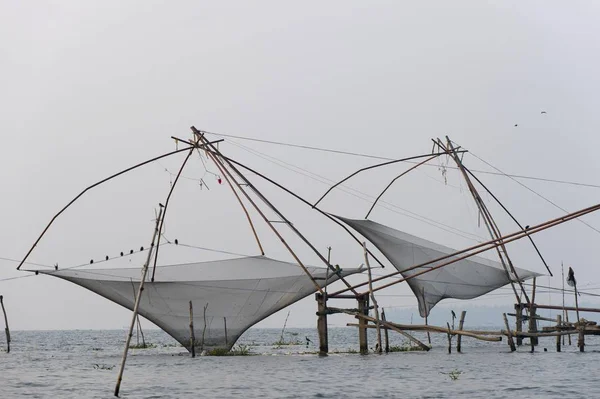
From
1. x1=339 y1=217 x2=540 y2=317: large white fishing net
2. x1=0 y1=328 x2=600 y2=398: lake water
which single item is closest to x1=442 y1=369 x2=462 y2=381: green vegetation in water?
x1=0 y1=328 x2=600 y2=398: lake water

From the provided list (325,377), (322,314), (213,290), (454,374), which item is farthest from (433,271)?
(325,377)

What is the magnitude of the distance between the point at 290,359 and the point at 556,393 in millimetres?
10790

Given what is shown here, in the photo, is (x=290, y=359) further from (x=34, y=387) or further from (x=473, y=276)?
(x=34, y=387)

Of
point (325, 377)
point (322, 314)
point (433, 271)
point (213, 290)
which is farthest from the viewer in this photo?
point (433, 271)

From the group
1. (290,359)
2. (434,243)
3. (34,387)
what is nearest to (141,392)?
(34,387)

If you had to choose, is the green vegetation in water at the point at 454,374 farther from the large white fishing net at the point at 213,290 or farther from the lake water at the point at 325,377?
the large white fishing net at the point at 213,290

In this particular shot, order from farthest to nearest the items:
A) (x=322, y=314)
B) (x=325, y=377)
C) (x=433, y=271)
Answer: (x=433, y=271) < (x=322, y=314) < (x=325, y=377)

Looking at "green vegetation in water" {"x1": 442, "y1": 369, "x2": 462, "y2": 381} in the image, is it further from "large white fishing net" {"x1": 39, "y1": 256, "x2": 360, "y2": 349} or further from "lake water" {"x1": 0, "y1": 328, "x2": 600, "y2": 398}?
"large white fishing net" {"x1": 39, "y1": 256, "x2": 360, "y2": 349}

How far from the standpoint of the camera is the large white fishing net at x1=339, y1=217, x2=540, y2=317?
80.2 ft

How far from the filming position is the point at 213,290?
22250mm

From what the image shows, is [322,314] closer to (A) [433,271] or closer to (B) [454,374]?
(A) [433,271]

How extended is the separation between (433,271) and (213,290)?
6.85m

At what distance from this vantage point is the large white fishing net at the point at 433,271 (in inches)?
962

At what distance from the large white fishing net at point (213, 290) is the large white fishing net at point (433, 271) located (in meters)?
1.86
